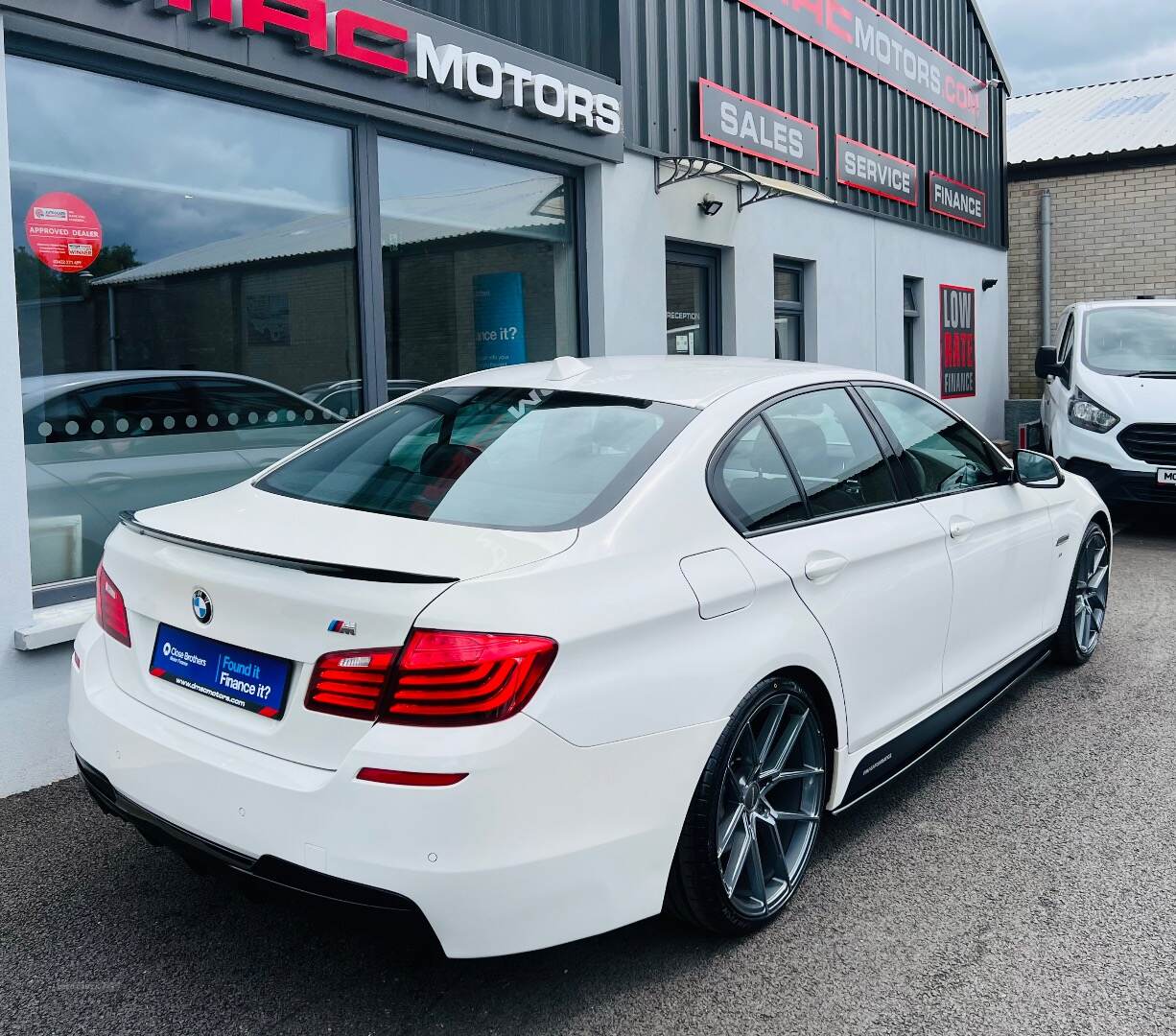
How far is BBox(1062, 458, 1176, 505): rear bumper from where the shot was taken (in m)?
9.01

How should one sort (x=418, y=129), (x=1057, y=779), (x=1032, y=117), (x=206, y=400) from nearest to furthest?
1. (x=1057, y=779)
2. (x=206, y=400)
3. (x=418, y=129)
4. (x=1032, y=117)

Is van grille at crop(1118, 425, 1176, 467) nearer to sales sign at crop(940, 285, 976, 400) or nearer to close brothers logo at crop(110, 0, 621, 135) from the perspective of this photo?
sales sign at crop(940, 285, 976, 400)

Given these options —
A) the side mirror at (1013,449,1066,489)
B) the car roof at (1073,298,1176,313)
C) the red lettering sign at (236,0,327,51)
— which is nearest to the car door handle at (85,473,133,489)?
the red lettering sign at (236,0,327,51)

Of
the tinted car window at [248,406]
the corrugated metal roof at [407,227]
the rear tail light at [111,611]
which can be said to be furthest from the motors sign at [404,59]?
the rear tail light at [111,611]

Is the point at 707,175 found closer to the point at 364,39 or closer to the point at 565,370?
the point at 364,39

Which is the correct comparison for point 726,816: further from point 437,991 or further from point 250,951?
point 250,951

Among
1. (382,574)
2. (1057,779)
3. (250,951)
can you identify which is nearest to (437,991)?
(250,951)

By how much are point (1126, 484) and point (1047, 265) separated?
9.71 meters

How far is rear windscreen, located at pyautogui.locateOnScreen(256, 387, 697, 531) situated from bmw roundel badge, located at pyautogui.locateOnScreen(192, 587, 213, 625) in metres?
0.49

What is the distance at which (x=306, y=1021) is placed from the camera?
2732 millimetres

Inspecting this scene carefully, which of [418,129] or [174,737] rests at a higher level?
[418,129]

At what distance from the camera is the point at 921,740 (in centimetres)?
377

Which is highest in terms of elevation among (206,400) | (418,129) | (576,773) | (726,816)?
(418,129)

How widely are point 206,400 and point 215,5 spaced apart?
178cm
